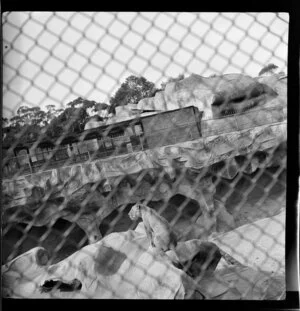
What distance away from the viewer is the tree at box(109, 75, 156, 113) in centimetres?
106

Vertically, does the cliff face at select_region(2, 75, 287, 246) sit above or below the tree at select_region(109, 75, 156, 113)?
below

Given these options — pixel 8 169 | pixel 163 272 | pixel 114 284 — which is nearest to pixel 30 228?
pixel 8 169

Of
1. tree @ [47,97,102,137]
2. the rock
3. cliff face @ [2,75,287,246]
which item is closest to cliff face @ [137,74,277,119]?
cliff face @ [2,75,287,246]

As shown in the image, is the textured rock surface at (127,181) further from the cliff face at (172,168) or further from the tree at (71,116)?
the tree at (71,116)

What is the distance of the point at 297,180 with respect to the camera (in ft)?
3.46

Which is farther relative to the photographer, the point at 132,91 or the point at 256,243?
the point at 256,243

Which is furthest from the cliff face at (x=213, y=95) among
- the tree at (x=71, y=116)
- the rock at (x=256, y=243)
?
the rock at (x=256, y=243)

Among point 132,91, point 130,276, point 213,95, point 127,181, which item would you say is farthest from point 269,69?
point 130,276

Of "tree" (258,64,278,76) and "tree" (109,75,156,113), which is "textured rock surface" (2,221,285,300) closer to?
"tree" (109,75,156,113)

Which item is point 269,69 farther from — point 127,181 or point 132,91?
point 127,181

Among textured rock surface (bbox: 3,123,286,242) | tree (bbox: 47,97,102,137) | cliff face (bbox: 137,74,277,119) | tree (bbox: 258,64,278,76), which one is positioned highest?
tree (bbox: 258,64,278,76)

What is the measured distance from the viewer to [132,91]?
3.48 ft

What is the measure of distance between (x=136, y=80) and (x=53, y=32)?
258 mm

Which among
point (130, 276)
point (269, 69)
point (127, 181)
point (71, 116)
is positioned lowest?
point (130, 276)
